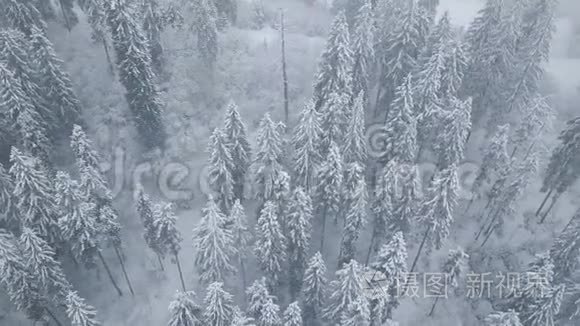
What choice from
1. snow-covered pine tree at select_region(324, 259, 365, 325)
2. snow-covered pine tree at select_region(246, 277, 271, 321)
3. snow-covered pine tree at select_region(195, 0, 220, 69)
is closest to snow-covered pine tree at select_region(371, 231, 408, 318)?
snow-covered pine tree at select_region(324, 259, 365, 325)

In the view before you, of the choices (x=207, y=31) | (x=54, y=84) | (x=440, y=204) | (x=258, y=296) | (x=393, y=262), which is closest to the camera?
(x=393, y=262)

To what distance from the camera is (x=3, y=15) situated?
52875 millimetres

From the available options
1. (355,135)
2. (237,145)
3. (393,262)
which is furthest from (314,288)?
(237,145)

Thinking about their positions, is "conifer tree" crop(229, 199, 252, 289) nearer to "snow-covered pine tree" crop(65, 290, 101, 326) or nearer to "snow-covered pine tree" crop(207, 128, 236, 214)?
"snow-covered pine tree" crop(207, 128, 236, 214)

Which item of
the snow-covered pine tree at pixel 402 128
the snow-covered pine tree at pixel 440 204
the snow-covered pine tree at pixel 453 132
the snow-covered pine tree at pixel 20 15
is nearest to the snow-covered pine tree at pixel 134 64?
the snow-covered pine tree at pixel 20 15

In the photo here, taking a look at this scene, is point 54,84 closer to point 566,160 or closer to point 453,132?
point 453,132

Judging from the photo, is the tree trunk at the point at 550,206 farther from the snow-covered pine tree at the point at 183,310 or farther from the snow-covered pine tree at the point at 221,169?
the snow-covered pine tree at the point at 183,310

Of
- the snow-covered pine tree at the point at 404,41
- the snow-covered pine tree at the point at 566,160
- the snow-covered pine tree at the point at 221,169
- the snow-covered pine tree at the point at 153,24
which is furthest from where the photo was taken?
the snow-covered pine tree at the point at 153,24

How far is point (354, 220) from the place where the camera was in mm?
39062

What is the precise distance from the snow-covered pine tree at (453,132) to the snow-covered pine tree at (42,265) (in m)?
37.2

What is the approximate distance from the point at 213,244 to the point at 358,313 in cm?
1259

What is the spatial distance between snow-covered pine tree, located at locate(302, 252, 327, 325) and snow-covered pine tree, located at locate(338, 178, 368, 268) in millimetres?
3764

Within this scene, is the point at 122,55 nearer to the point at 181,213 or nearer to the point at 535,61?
the point at 181,213

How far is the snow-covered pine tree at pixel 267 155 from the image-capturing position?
127 feet
